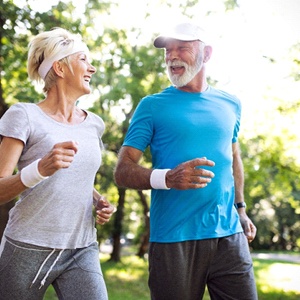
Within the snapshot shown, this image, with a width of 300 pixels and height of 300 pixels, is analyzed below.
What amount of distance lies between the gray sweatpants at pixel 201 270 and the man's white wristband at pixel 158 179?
13.6 inches

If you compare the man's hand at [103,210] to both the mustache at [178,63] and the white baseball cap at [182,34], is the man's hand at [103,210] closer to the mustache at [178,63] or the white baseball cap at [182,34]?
the mustache at [178,63]

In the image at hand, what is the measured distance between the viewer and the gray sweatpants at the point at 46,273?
265 cm

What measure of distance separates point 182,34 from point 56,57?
2.62 feet

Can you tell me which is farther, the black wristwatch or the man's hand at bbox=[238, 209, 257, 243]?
the black wristwatch

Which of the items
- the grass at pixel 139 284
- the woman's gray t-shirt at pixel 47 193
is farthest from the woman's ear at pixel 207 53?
the grass at pixel 139 284

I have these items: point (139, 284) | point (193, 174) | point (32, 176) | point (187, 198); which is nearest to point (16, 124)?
point (32, 176)

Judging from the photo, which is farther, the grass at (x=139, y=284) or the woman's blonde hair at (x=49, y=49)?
the grass at (x=139, y=284)

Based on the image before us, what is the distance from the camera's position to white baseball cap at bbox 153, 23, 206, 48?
10.9 ft

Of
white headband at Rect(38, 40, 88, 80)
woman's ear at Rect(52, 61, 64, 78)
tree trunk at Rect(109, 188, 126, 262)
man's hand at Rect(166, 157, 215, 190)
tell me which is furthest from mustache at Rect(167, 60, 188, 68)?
tree trunk at Rect(109, 188, 126, 262)

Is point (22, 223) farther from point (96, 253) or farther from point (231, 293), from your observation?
point (231, 293)

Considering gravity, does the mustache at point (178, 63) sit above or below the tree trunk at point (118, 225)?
above

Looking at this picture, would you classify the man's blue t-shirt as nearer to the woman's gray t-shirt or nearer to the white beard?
the white beard

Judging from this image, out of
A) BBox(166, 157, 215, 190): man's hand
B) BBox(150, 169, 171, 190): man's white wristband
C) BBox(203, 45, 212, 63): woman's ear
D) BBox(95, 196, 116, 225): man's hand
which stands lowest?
BBox(95, 196, 116, 225): man's hand

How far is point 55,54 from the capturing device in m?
2.94
